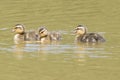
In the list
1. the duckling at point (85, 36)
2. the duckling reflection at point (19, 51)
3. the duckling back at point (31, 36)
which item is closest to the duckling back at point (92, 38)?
the duckling at point (85, 36)

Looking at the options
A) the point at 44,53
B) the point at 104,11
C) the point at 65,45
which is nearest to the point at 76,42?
the point at 65,45

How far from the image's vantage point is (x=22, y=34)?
13734 millimetres

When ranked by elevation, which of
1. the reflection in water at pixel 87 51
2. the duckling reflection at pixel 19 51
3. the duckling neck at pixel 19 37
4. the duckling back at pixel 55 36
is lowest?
the duckling reflection at pixel 19 51

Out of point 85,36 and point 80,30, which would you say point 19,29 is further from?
point 85,36

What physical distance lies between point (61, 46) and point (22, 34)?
5.52ft

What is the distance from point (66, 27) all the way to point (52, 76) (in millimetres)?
4811

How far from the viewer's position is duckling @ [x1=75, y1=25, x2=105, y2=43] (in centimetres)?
1268

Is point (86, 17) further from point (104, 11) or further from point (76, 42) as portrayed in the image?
point (76, 42)

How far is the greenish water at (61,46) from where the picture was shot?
391 inches

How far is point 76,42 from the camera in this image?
42.2 ft

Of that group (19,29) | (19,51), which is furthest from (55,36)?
(19,51)

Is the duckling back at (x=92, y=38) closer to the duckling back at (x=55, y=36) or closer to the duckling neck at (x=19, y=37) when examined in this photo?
the duckling back at (x=55, y=36)

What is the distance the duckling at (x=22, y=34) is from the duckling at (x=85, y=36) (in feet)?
3.07

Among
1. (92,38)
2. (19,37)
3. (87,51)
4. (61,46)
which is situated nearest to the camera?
(87,51)
